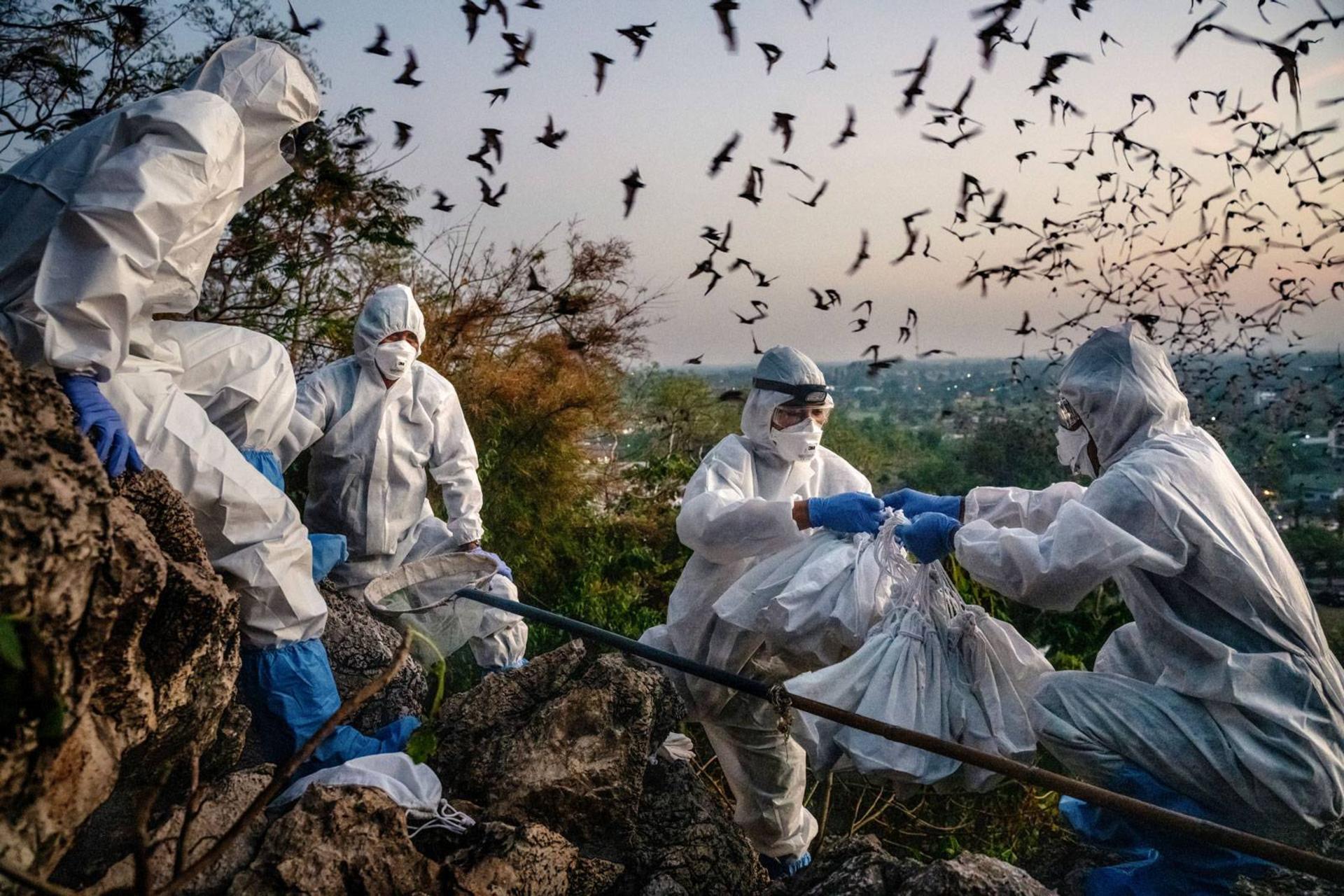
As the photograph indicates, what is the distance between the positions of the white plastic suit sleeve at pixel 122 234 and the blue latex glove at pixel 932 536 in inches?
90.0

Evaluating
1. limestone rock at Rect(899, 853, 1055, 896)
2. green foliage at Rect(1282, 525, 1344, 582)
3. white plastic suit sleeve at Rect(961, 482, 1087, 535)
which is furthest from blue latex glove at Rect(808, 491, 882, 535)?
green foliage at Rect(1282, 525, 1344, 582)

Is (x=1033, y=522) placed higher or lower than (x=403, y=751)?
higher

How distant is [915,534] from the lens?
116 inches

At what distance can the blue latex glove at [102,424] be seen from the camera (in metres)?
2.25

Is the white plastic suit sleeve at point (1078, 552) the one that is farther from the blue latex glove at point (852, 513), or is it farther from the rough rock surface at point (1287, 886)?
the rough rock surface at point (1287, 886)

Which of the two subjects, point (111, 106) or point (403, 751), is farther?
point (111, 106)

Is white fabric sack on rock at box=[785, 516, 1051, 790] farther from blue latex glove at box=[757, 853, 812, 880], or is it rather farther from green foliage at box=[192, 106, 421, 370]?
green foliage at box=[192, 106, 421, 370]

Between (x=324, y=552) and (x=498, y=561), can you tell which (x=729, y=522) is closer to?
(x=498, y=561)

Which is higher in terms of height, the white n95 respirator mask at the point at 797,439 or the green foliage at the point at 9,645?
the green foliage at the point at 9,645

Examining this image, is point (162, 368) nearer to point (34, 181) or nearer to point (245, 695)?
point (34, 181)

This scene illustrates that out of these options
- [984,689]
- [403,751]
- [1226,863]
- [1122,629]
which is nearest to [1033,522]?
[1122,629]

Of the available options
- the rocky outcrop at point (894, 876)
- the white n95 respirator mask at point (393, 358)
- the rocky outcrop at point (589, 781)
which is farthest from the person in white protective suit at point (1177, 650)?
the white n95 respirator mask at point (393, 358)

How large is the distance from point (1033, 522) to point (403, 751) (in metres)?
2.17

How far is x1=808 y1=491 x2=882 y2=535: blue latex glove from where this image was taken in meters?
3.26
